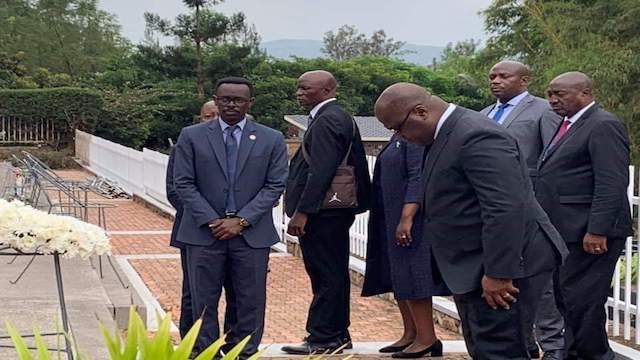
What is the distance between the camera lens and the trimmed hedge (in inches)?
A: 1342

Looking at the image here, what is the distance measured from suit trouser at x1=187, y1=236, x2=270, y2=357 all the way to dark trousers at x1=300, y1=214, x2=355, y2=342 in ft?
2.00

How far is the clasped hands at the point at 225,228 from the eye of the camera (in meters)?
6.13

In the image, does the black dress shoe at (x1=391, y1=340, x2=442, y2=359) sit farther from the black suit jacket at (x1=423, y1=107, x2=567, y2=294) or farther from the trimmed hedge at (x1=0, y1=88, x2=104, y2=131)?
the trimmed hedge at (x1=0, y1=88, x2=104, y2=131)

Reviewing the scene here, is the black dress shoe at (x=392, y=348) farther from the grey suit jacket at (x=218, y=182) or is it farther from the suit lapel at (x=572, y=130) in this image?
the suit lapel at (x=572, y=130)

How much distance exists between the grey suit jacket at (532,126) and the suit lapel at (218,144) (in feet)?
6.09

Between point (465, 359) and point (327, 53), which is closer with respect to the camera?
point (465, 359)

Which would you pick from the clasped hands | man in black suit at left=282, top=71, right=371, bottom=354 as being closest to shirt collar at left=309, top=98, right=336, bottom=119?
man in black suit at left=282, top=71, right=371, bottom=354

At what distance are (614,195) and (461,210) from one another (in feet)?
5.93

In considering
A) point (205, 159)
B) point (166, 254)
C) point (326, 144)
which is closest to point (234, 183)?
point (205, 159)

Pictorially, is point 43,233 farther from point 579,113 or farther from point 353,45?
point 353,45

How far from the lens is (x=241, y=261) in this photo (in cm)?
625

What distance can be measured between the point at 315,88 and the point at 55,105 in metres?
29.0

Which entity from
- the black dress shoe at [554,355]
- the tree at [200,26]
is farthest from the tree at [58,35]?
the black dress shoe at [554,355]

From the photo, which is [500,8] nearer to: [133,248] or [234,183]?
[133,248]
